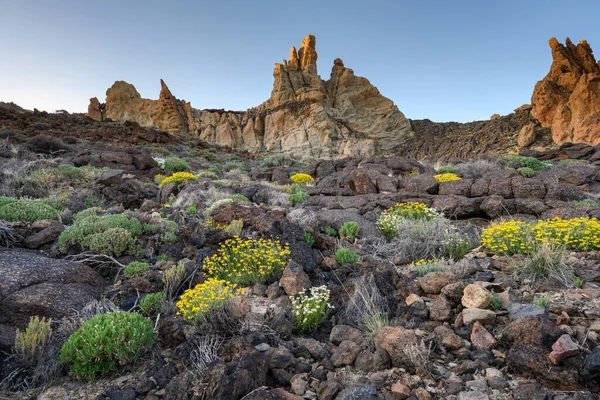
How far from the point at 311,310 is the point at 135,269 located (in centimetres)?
295

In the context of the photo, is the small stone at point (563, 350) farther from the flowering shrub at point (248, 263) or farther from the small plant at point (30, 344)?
the small plant at point (30, 344)

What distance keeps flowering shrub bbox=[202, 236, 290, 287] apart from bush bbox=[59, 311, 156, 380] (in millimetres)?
1606

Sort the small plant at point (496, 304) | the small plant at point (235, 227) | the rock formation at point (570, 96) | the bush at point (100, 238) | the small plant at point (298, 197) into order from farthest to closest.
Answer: the rock formation at point (570, 96) → the small plant at point (298, 197) → the small plant at point (235, 227) → the bush at point (100, 238) → the small plant at point (496, 304)

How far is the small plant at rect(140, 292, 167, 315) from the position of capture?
13.5ft

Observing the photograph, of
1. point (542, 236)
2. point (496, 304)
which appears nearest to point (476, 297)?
point (496, 304)

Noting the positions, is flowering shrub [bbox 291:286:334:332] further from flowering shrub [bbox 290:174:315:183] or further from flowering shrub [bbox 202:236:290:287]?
flowering shrub [bbox 290:174:315:183]

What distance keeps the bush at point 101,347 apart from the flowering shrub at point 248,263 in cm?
161

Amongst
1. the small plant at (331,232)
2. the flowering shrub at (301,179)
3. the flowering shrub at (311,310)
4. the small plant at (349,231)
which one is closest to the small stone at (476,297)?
the flowering shrub at (311,310)

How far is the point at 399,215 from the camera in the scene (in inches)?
317

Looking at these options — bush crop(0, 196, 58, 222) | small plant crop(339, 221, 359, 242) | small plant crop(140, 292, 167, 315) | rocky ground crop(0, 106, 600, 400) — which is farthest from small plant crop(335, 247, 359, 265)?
bush crop(0, 196, 58, 222)

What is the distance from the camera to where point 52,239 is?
6.05 m

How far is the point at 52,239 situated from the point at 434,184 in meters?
10.0

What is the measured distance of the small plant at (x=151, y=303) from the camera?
4.11 m

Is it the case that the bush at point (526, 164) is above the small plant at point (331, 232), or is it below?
above
